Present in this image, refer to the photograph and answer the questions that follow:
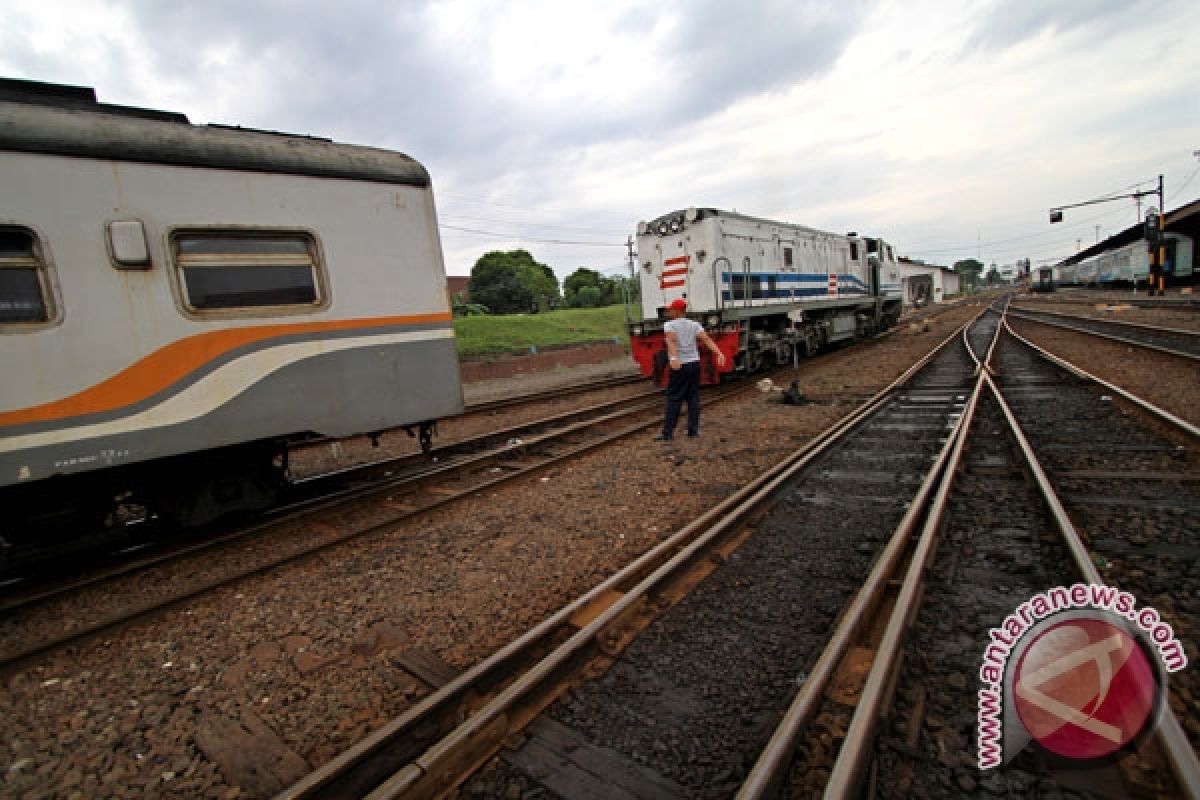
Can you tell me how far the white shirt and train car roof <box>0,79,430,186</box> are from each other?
13.3ft

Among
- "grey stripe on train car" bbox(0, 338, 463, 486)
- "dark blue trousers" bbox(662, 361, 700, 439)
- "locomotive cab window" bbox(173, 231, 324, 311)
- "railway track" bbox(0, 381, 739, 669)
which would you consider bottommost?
"railway track" bbox(0, 381, 739, 669)

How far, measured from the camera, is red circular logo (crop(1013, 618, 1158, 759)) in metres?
2.08

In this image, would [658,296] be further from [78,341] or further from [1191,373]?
[78,341]

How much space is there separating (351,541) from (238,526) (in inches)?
52.3

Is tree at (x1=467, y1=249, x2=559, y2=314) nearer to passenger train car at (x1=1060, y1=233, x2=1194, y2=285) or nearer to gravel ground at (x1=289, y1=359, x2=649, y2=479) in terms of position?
gravel ground at (x1=289, y1=359, x2=649, y2=479)

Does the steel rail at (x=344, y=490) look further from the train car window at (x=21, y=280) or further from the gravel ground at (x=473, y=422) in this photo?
the train car window at (x=21, y=280)

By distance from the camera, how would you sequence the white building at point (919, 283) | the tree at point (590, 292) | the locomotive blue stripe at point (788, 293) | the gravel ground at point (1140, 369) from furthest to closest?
the white building at point (919, 283) → the tree at point (590, 292) → the locomotive blue stripe at point (788, 293) → the gravel ground at point (1140, 369)

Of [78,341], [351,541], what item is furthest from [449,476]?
[78,341]

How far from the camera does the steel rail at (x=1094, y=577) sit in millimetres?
1750

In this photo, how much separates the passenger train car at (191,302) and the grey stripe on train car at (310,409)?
1 centimetres

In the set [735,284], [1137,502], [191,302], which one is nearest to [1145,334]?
[735,284]

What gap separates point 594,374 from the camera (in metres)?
18.4

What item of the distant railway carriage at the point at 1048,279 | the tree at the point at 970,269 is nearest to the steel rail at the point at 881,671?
the distant railway carriage at the point at 1048,279

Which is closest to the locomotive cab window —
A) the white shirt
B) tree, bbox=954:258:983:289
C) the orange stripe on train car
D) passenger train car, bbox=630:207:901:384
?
the orange stripe on train car
